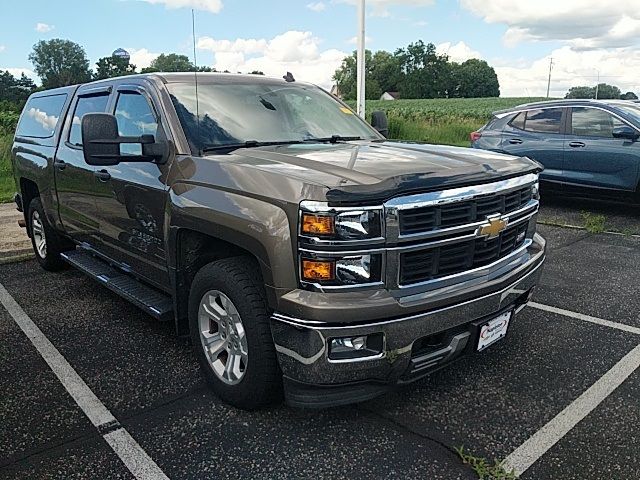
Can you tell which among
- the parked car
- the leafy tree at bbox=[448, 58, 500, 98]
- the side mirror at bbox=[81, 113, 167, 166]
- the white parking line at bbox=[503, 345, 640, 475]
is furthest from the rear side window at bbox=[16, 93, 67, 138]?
the leafy tree at bbox=[448, 58, 500, 98]

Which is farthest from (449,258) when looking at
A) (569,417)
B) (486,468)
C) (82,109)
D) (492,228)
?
(82,109)

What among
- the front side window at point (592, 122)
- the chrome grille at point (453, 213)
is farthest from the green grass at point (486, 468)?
the front side window at point (592, 122)

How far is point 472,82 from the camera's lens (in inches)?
3556

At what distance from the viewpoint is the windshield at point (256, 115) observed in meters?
3.54

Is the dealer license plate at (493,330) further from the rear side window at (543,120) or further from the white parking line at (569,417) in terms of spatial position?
the rear side window at (543,120)

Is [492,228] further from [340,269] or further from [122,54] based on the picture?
[122,54]

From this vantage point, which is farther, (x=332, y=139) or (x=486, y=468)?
(x=332, y=139)

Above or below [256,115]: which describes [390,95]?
above

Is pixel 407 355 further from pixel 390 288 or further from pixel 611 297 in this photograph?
pixel 611 297

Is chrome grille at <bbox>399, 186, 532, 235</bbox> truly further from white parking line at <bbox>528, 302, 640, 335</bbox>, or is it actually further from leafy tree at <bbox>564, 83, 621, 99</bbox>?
leafy tree at <bbox>564, 83, 621, 99</bbox>

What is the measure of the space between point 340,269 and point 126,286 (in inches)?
88.0

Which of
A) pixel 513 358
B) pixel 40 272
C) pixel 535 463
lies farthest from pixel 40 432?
pixel 40 272

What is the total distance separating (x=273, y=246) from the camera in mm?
2627

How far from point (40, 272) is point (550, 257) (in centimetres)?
540
